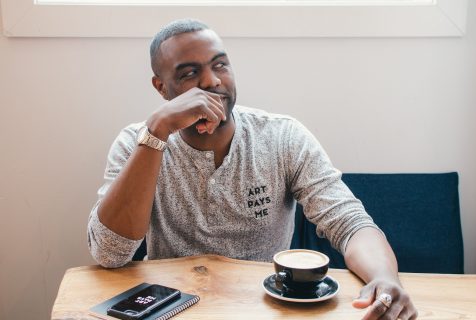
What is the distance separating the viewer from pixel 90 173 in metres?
2.02

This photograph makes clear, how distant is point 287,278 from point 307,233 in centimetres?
90

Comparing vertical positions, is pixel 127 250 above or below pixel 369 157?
below

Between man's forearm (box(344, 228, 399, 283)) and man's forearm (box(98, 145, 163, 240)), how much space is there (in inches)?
20.2

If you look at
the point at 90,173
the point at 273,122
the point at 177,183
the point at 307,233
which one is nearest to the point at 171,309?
the point at 177,183

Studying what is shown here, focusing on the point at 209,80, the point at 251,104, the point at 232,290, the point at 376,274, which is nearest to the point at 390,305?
the point at 376,274

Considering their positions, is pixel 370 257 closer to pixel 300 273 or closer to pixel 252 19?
pixel 300 273

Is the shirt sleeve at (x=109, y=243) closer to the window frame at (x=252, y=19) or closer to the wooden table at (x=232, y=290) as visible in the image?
the wooden table at (x=232, y=290)

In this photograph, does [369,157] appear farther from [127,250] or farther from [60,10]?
[60,10]

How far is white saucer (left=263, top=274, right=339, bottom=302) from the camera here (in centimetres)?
99

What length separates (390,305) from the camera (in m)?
0.95

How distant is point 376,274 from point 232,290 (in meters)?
0.31

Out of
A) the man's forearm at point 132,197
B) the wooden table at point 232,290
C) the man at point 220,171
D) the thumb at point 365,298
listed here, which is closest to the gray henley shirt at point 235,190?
the man at point 220,171

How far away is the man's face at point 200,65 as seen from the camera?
1446 mm

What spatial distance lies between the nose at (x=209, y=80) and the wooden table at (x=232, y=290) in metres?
0.49
